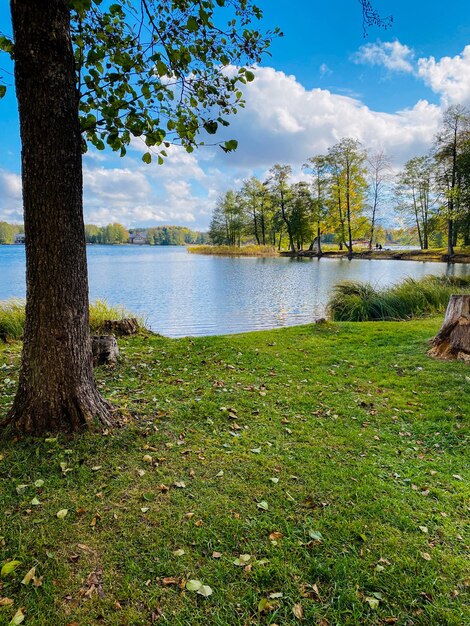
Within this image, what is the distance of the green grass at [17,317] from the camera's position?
7.64 meters

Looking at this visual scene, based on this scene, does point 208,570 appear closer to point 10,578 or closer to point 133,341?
point 10,578

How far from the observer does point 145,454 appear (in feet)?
10.4

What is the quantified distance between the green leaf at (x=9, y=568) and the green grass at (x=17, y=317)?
6.30m

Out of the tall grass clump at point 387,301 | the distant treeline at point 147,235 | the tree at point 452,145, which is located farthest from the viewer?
the distant treeline at point 147,235

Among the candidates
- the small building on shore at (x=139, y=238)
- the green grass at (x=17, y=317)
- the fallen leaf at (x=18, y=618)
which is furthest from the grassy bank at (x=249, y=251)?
the small building on shore at (x=139, y=238)

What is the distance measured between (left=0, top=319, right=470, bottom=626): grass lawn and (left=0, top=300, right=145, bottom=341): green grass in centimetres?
326

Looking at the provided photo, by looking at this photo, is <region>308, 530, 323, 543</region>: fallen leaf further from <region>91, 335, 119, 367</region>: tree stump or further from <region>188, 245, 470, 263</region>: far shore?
<region>188, 245, 470, 263</region>: far shore

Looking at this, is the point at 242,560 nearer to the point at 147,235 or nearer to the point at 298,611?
the point at 298,611

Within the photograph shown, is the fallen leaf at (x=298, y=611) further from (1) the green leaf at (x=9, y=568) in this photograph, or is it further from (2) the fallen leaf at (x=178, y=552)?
(1) the green leaf at (x=9, y=568)

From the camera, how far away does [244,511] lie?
8.39 ft

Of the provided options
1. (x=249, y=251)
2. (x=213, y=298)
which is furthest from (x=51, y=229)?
(x=249, y=251)

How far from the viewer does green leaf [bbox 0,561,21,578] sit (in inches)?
78.5

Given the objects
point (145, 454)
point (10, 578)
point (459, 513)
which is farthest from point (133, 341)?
point (459, 513)

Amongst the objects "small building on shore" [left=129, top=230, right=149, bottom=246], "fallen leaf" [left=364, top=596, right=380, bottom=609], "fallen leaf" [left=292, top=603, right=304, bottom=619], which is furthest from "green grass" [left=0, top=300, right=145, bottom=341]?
"small building on shore" [left=129, top=230, right=149, bottom=246]
